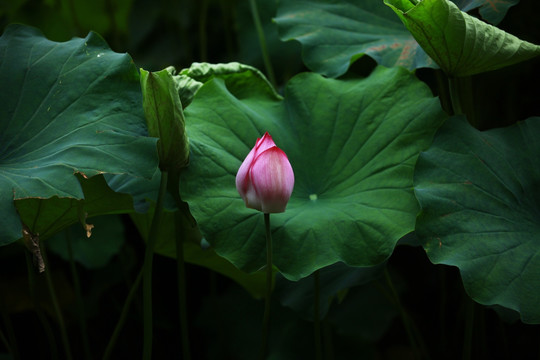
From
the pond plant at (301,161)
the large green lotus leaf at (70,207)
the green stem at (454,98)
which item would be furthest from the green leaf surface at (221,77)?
the green stem at (454,98)

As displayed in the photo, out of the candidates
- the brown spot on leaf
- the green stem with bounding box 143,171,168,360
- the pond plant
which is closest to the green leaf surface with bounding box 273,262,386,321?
the pond plant

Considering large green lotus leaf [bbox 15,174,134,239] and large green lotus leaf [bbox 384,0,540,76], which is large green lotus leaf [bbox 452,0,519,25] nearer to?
large green lotus leaf [bbox 384,0,540,76]

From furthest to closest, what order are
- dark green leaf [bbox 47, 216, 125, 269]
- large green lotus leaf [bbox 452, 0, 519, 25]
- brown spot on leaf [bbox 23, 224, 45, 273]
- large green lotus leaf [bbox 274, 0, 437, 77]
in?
dark green leaf [bbox 47, 216, 125, 269] → large green lotus leaf [bbox 274, 0, 437, 77] → large green lotus leaf [bbox 452, 0, 519, 25] → brown spot on leaf [bbox 23, 224, 45, 273]

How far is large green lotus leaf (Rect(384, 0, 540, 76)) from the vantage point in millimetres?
820

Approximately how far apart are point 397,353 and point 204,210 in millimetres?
899

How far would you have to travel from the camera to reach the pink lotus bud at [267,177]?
0.76 metres

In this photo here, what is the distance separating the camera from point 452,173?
2.88 ft

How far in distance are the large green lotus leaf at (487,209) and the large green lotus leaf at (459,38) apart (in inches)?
4.1

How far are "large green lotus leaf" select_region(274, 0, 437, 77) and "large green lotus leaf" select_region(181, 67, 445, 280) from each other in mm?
55

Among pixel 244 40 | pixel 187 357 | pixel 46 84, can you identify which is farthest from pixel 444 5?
pixel 244 40

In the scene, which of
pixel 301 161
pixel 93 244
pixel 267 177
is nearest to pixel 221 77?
pixel 301 161

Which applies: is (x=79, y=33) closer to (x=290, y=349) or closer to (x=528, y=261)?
(x=290, y=349)

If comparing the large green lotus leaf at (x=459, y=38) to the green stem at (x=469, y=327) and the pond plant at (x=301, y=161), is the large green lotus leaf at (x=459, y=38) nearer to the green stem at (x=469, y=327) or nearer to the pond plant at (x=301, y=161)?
the pond plant at (x=301, y=161)

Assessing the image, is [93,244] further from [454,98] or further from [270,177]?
[454,98]
